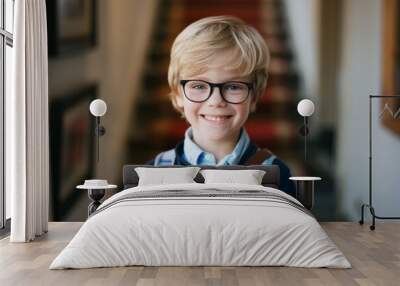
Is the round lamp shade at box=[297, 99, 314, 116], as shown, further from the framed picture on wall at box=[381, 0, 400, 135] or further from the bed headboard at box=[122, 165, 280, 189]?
the framed picture on wall at box=[381, 0, 400, 135]

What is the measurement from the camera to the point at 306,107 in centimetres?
746

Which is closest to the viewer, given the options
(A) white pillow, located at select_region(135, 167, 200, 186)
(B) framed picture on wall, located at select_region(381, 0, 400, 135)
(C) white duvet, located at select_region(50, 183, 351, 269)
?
(C) white duvet, located at select_region(50, 183, 351, 269)

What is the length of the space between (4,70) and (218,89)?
7.96 feet

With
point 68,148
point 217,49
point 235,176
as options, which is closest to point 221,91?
point 217,49

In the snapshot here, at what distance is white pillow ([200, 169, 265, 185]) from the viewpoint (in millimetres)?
6883

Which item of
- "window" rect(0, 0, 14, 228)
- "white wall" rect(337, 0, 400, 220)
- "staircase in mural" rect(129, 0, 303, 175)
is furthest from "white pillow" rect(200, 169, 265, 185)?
"window" rect(0, 0, 14, 228)

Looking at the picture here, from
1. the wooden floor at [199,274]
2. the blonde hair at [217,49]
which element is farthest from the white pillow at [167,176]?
the wooden floor at [199,274]

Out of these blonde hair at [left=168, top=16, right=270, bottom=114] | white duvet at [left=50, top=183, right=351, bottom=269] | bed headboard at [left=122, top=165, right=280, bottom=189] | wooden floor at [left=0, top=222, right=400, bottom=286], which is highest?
blonde hair at [left=168, top=16, right=270, bottom=114]

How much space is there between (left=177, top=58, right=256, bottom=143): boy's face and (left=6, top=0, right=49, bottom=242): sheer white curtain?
177cm

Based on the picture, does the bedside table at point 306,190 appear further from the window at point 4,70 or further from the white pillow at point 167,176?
the window at point 4,70

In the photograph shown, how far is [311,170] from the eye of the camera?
25.3 ft

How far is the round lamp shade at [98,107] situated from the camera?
7484 millimetres

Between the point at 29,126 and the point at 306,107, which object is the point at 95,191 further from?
the point at 306,107

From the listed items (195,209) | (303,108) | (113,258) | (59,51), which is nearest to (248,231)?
(195,209)
